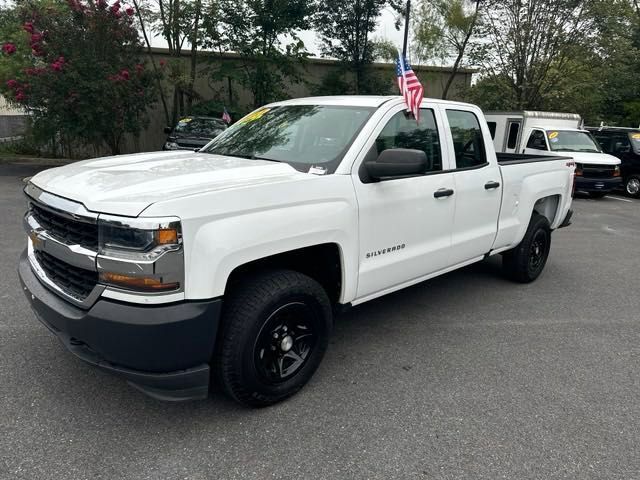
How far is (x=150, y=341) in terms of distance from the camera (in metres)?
2.36

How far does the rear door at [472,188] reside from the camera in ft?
13.7

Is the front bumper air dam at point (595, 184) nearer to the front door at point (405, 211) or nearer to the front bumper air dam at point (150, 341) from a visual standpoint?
the front door at point (405, 211)

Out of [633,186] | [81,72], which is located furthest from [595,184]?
[81,72]

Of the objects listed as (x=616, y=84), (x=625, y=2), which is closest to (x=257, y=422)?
(x=625, y=2)

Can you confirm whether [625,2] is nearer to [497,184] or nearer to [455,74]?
[455,74]

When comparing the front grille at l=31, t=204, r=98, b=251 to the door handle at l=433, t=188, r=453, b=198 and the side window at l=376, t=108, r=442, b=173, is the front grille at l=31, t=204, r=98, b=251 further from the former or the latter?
the door handle at l=433, t=188, r=453, b=198

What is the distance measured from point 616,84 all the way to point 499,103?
5650 millimetres

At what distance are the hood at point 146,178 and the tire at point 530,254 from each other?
126 inches

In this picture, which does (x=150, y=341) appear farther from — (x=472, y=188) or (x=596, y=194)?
(x=596, y=194)

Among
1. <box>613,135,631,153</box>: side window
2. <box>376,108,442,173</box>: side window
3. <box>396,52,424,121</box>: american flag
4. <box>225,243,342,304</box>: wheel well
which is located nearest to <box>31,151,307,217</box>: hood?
<box>225,243,342,304</box>: wheel well

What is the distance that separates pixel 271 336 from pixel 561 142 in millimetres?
13318

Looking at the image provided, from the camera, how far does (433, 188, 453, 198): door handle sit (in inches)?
152

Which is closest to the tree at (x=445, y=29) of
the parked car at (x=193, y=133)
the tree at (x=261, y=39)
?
the tree at (x=261, y=39)

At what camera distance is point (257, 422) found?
9.48 ft
